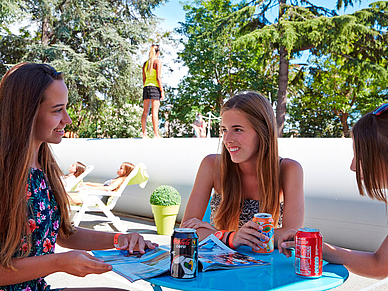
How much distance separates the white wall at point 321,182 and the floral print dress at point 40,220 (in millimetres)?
1953

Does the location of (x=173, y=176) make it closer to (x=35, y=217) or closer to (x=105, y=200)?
(x=105, y=200)

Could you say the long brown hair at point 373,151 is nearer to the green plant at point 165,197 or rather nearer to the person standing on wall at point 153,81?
the green plant at point 165,197

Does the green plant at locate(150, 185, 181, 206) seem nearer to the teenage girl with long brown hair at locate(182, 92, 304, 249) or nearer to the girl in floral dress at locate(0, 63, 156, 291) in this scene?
the teenage girl with long brown hair at locate(182, 92, 304, 249)

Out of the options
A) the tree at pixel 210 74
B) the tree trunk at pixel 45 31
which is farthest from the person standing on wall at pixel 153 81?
the tree at pixel 210 74

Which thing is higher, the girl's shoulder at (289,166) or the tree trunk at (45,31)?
the tree trunk at (45,31)

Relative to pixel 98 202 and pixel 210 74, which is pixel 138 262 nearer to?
pixel 98 202

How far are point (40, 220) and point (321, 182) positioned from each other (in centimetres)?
377

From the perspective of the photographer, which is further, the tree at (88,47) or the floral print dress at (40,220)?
the tree at (88,47)

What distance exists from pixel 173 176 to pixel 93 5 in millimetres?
14521

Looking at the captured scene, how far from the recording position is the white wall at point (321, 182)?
4.37 m

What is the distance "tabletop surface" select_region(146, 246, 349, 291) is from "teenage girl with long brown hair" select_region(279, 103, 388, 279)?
0.19 ft

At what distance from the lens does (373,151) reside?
4.90 feet

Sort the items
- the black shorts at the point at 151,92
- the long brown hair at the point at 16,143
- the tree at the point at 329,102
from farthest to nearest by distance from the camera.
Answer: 1. the tree at the point at 329,102
2. the black shorts at the point at 151,92
3. the long brown hair at the point at 16,143

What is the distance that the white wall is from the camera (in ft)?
14.3
